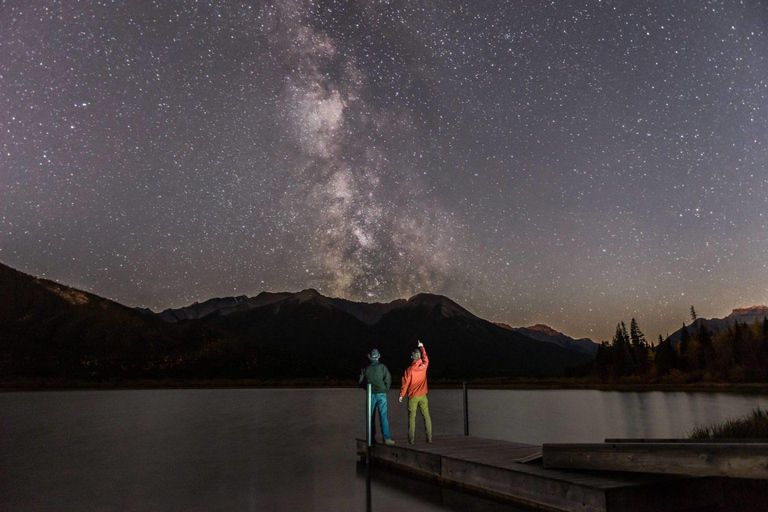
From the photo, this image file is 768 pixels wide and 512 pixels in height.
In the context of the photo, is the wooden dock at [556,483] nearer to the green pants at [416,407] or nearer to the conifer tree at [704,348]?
the green pants at [416,407]

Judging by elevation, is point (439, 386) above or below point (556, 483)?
below

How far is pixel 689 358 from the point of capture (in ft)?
358

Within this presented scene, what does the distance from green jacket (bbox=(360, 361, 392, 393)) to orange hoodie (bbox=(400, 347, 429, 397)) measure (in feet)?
1.54

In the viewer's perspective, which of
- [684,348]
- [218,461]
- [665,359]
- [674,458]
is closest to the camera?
[674,458]

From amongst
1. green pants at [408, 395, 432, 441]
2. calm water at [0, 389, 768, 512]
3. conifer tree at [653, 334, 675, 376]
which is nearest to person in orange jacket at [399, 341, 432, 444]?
green pants at [408, 395, 432, 441]

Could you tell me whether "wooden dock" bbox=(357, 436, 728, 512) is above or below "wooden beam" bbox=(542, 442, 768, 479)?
below

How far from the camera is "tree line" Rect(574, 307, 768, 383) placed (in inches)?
3711

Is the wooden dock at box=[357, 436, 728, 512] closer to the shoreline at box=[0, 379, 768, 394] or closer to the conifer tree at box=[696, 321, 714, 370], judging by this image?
the shoreline at box=[0, 379, 768, 394]

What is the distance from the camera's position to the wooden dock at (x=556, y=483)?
720cm

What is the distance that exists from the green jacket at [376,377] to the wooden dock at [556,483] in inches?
66.2

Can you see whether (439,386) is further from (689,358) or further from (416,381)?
(416,381)

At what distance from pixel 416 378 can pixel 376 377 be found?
3.38ft

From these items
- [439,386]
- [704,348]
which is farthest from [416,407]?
[704,348]

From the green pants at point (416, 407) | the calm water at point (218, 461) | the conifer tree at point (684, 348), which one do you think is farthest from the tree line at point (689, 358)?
the green pants at point (416, 407)
